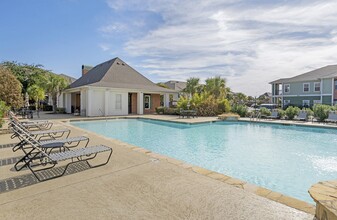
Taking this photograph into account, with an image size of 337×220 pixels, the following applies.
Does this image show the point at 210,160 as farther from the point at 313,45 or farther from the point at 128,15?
the point at 313,45

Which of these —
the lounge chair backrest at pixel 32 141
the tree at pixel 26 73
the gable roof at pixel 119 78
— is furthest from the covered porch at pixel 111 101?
the lounge chair backrest at pixel 32 141

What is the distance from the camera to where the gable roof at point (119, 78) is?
848 inches

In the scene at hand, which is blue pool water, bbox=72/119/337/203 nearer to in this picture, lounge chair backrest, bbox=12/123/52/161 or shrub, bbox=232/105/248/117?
lounge chair backrest, bbox=12/123/52/161

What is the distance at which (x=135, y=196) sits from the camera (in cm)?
323

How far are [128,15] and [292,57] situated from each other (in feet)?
45.1

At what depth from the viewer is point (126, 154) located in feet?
18.7

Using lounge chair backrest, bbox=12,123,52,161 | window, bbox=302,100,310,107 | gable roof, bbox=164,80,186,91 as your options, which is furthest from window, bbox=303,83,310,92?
lounge chair backrest, bbox=12,123,52,161

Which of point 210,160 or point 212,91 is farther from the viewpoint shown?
point 212,91

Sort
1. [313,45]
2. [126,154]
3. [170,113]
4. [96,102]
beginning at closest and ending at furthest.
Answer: [126,154]
[313,45]
[96,102]
[170,113]

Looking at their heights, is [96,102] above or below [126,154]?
above

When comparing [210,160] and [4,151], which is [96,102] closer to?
[4,151]

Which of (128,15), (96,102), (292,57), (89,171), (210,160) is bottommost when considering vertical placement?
(210,160)

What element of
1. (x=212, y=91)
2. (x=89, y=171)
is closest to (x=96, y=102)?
(x=212, y=91)

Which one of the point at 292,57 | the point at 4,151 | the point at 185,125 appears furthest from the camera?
the point at 292,57
